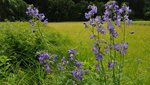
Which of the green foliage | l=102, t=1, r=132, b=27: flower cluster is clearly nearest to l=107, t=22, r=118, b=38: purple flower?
l=102, t=1, r=132, b=27: flower cluster

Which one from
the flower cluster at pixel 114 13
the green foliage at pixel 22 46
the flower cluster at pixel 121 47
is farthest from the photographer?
the green foliage at pixel 22 46

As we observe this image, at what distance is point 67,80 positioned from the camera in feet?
14.1

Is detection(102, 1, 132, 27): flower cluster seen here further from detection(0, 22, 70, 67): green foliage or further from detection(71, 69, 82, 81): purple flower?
detection(0, 22, 70, 67): green foliage

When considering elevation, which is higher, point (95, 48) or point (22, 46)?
point (95, 48)

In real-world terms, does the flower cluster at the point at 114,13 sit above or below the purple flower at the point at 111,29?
above

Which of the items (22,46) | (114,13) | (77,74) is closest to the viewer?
(77,74)

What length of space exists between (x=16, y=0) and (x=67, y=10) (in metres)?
20.4

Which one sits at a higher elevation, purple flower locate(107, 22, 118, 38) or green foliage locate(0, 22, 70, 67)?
purple flower locate(107, 22, 118, 38)

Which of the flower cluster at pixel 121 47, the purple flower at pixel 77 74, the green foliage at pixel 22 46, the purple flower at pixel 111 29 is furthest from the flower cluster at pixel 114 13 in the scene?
the green foliage at pixel 22 46

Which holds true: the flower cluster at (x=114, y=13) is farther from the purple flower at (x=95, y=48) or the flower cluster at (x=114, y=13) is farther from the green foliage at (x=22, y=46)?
the green foliage at (x=22, y=46)

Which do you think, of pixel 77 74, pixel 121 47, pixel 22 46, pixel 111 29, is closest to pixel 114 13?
pixel 111 29

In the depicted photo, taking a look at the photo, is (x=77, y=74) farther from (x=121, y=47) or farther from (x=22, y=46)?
(x=22, y=46)

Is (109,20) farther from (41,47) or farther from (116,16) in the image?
(41,47)

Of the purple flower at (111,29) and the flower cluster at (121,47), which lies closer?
the purple flower at (111,29)
